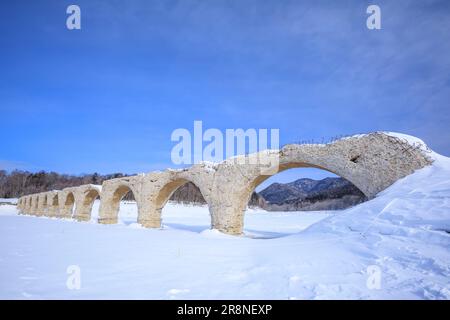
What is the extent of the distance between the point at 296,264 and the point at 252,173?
6558 millimetres

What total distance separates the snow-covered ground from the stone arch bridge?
135cm

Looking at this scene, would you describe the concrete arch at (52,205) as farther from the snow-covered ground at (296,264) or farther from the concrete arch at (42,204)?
the snow-covered ground at (296,264)

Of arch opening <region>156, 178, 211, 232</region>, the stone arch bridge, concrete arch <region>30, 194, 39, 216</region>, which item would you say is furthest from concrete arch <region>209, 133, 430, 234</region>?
concrete arch <region>30, 194, 39, 216</region>

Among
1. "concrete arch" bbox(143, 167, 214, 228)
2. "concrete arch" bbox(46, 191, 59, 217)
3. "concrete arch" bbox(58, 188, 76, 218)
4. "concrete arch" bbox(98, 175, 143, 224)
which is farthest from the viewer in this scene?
"concrete arch" bbox(46, 191, 59, 217)

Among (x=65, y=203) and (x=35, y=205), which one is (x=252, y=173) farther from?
(x=35, y=205)

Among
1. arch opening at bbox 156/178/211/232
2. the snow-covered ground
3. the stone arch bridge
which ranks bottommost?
arch opening at bbox 156/178/211/232

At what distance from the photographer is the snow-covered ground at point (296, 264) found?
2.64 m

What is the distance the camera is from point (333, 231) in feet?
16.3

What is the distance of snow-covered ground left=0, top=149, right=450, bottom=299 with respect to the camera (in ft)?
8.66

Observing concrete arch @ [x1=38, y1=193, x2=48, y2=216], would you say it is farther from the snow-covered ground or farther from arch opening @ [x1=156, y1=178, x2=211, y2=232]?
the snow-covered ground

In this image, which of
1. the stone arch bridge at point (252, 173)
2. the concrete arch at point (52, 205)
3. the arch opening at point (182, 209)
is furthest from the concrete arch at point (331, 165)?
the concrete arch at point (52, 205)
